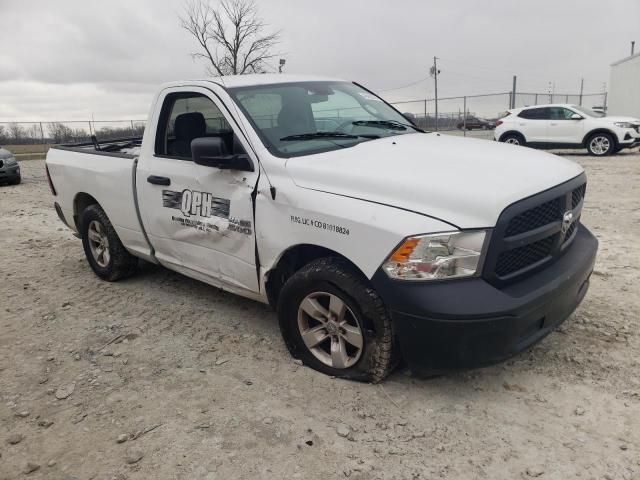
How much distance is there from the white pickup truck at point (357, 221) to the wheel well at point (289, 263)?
0.01 meters

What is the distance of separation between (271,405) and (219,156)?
1.60 m

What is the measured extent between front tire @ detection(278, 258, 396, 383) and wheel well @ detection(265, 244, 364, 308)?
0.10 metres

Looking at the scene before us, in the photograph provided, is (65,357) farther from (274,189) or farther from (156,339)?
(274,189)

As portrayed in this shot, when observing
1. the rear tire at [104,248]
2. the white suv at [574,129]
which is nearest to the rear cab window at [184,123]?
the rear tire at [104,248]

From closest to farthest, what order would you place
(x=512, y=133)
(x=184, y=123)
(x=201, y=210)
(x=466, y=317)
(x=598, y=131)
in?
1. (x=466, y=317)
2. (x=201, y=210)
3. (x=184, y=123)
4. (x=598, y=131)
5. (x=512, y=133)

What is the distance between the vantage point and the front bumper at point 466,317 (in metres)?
2.61

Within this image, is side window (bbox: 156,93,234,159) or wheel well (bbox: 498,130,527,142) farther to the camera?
wheel well (bbox: 498,130,527,142)

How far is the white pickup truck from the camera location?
8.69 feet

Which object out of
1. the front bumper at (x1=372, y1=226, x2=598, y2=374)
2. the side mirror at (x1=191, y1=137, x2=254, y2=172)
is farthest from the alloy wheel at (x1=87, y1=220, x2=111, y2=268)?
the front bumper at (x1=372, y1=226, x2=598, y2=374)

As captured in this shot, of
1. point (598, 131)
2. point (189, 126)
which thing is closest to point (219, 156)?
point (189, 126)

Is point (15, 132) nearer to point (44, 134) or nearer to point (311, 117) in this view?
point (44, 134)

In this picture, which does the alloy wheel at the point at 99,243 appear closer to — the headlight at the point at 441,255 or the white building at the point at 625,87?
the headlight at the point at 441,255

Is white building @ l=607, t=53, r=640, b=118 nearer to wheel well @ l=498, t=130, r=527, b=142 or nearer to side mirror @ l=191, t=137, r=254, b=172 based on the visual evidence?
wheel well @ l=498, t=130, r=527, b=142

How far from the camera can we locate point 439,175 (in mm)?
2855
